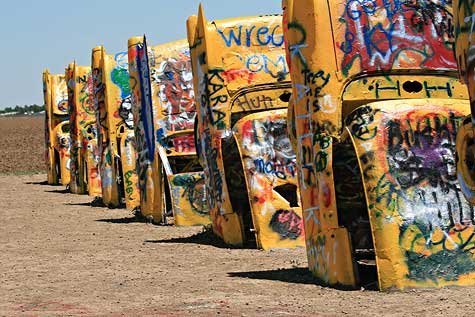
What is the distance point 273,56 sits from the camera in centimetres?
1459

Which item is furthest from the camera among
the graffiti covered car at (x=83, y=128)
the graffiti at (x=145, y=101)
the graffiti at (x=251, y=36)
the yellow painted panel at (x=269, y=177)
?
the graffiti covered car at (x=83, y=128)

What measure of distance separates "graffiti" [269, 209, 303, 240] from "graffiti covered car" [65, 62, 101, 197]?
13.6 m

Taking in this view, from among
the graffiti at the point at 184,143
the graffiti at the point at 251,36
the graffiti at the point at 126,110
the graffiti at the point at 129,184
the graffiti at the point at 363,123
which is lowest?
the graffiti at the point at 363,123

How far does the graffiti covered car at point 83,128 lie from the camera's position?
2727cm

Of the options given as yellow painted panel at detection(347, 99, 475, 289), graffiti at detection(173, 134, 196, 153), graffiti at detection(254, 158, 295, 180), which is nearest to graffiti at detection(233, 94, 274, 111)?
graffiti at detection(254, 158, 295, 180)

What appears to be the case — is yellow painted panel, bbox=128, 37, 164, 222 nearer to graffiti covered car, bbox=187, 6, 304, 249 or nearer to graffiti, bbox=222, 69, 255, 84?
graffiti covered car, bbox=187, 6, 304, 249

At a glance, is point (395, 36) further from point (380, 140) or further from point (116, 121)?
point (116, 121)

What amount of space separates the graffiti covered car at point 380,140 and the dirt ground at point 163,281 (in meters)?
0.30

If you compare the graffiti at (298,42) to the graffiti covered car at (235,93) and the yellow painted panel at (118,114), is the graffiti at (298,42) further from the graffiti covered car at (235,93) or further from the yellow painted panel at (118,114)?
the yellow painted panel at (118,114)

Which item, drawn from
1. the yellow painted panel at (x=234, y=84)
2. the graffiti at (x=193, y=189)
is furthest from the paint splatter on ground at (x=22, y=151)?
the yellow painted panel at (x=234, y=84)

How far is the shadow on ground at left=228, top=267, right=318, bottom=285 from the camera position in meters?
11.0

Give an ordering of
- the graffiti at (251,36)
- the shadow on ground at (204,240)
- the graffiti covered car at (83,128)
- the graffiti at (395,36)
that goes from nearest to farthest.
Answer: the graffiti at (395,36) → the graffiti at (251,36) → the shadow on ground at (204,240) → the graffiti covered car at (83,128)

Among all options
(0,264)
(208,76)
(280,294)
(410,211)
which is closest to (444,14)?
(410,211)

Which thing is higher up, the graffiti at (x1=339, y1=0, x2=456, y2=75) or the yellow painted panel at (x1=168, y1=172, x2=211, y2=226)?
the graffiti at (x1=339, y1=0, x2=456, y2=75)
